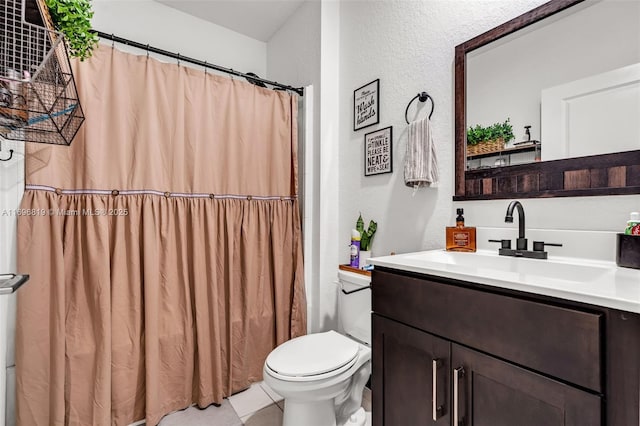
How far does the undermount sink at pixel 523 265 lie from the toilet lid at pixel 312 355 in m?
0.58

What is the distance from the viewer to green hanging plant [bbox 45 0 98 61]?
0.86 meters

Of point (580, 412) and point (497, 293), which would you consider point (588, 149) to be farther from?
point (580, 412)

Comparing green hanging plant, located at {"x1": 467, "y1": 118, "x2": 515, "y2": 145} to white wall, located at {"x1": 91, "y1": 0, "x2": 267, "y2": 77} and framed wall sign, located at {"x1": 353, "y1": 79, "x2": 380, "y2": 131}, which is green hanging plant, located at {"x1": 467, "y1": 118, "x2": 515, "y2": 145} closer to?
framed wall sign, located at {"x1": 353, "y1": 79, "x2": 380, "y2": 131}

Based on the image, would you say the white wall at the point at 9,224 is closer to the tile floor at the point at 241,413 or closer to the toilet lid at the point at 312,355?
the tile floor at the point at 241,413

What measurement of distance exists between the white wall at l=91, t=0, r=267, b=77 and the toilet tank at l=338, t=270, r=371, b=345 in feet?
6.31

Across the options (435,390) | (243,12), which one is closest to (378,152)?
(435,390)

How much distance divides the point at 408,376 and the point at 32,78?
4.32 ft

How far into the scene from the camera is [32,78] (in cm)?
73

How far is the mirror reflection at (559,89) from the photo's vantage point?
37.9 inches

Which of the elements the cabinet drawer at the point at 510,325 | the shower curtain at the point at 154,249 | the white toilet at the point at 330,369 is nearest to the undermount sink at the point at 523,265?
the cabinet drawer at the point at 510,325

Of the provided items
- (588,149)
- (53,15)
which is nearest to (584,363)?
(588,149)

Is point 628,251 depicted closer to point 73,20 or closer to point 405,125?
point 405,125

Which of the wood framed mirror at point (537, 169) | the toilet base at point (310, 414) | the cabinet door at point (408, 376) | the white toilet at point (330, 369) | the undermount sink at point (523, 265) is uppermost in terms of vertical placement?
the wood framed mirror at point (537, 169)

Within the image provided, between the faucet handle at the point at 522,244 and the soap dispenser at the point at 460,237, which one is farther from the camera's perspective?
the soap dispenser at the point at 460,237
